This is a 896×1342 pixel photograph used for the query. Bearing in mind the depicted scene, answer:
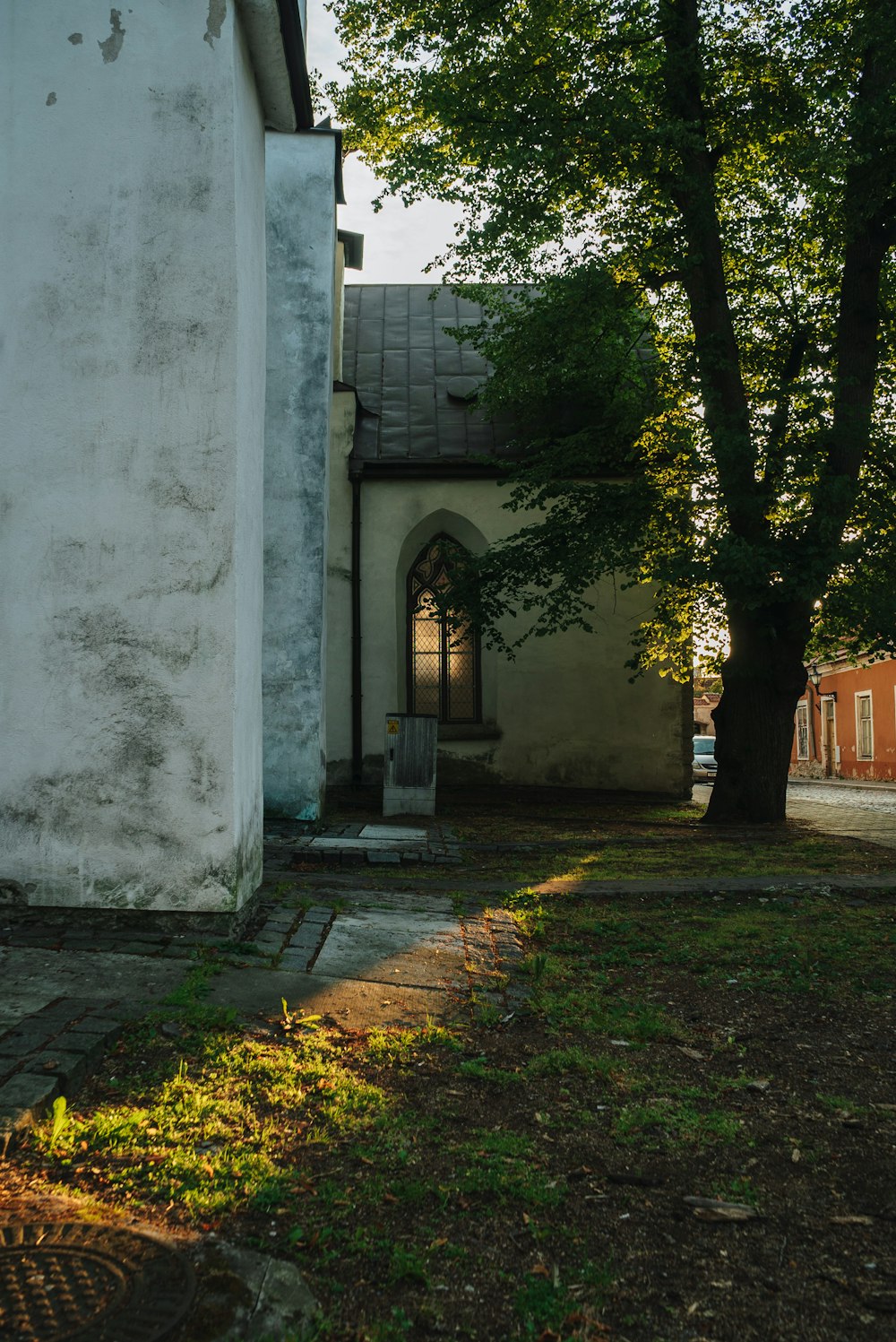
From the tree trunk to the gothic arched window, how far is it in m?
5.52

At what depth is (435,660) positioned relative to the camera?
18.6 m

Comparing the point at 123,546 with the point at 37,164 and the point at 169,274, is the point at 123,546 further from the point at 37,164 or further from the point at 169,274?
the point at 37,164

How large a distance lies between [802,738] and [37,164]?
43.8 m

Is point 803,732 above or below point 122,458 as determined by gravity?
below

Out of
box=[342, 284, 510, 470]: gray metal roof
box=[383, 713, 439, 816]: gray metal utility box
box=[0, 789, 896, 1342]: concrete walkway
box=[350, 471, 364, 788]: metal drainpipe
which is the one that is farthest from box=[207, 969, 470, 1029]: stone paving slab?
box=[342, 284, 510, 470]: gray metal roof

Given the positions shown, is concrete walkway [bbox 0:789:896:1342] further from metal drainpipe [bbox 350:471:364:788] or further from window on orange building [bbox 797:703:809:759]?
window on orange building [bbox 797:703:809:759]

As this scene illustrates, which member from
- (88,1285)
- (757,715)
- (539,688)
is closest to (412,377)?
(539,688)

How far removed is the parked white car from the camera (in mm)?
32369

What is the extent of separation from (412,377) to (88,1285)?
1942cm

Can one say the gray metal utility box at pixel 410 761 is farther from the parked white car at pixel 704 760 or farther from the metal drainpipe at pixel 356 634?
the parked white car at pixel 704 760

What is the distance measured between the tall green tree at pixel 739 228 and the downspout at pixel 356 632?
200 inches

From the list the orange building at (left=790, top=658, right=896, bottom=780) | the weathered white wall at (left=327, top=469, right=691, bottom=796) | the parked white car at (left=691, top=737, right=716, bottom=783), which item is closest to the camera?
the weathered white wall at (left=327, top=469, right=691, bottom=796)

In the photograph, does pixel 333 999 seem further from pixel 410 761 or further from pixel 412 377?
pixel 412 377

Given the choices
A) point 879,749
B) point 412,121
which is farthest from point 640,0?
point 879,749
